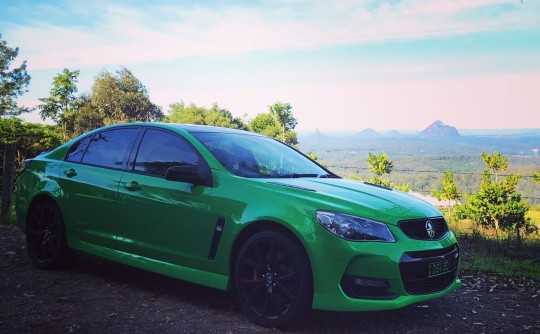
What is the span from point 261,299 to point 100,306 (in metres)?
1.54

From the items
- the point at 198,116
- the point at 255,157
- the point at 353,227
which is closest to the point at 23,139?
the point at 255,157

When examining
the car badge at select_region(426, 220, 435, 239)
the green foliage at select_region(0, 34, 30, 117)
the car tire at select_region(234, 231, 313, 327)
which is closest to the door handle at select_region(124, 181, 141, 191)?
the car tire at select_region(234, 231, 313, 327)

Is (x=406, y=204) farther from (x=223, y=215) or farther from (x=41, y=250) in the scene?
(x=41, y=250)

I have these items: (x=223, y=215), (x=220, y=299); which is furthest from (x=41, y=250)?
(x=223, y=215)

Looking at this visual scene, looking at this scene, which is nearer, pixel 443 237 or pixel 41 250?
pixel 443 237

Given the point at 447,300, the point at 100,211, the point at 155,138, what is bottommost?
the point at 447,300

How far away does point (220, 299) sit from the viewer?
197 inches

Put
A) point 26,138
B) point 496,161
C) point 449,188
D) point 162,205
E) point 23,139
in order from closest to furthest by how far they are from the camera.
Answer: point 162,205 → point 23,139 → point 26,138 → point 496,161 → point 449,188

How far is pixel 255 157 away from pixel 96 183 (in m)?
1.75

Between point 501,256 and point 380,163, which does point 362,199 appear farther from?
point 380,163

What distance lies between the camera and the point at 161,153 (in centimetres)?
512

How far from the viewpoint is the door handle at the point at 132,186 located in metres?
5.05

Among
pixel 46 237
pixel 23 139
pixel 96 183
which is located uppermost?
pixel 23 139

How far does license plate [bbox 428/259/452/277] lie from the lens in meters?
4.11
